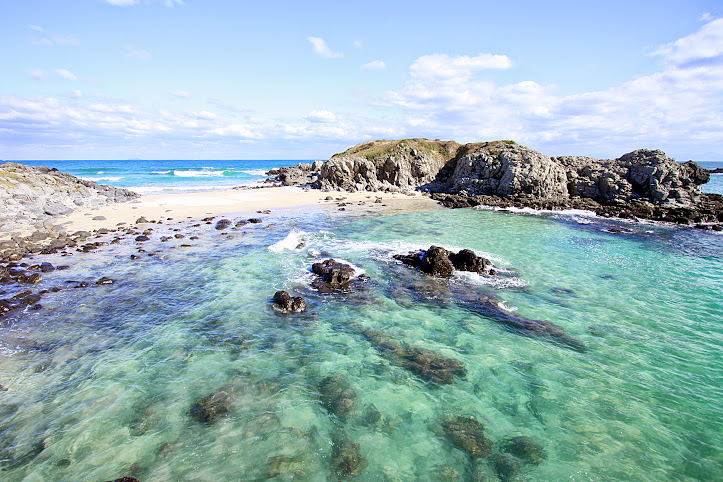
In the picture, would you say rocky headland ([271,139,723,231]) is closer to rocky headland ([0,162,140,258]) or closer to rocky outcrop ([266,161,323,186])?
rocky outcrop ([266,161,323,186])

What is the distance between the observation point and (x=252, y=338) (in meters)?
10.8

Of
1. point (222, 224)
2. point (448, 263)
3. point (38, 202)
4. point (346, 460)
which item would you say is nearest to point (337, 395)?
point (346, 460)

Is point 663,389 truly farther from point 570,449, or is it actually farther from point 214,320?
point 214,320

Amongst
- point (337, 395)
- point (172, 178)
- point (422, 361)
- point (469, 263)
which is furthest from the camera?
point (172, 178)

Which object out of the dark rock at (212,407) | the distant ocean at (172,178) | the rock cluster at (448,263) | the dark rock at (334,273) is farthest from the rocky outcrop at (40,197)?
the rock cluster at (448,263)

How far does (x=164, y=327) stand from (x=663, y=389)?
590 inches

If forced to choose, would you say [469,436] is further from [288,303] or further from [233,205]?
[233,205]

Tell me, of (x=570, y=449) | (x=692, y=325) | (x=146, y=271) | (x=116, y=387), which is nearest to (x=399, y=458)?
(x=570, y=449)

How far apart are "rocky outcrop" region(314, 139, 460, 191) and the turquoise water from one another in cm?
3864

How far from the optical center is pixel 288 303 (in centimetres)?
1280

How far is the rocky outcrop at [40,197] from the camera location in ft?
84.1

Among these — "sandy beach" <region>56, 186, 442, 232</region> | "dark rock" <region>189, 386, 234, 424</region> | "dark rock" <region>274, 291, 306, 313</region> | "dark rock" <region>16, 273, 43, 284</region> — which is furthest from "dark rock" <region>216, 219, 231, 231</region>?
"dark rock" <region>189, 386, 234, 424</region>

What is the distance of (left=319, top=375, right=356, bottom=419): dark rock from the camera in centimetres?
777

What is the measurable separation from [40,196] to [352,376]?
38916 mm
